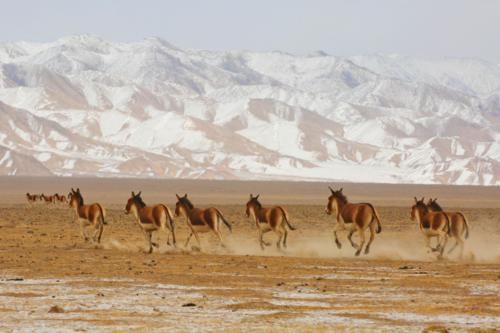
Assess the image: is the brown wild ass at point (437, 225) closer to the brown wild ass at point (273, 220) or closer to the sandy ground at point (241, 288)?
the sandy ground at point (241, 288)

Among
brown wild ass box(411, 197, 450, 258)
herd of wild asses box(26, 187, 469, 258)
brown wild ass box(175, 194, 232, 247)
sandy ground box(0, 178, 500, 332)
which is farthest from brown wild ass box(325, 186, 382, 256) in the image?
brown wild ass box(175, 194, 232, 247)

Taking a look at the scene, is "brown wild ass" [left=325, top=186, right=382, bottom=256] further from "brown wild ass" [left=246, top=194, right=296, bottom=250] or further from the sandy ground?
"brown wild ass" [left=246, top=194, right=296, bottom=250]

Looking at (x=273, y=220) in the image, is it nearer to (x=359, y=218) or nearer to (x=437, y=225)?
(x=359, y=218)

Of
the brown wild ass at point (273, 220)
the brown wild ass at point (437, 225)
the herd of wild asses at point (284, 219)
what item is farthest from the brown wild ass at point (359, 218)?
the brown wild ass at point (273, 220)

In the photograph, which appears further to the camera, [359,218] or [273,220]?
[273,220]

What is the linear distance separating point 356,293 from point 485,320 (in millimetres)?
4417

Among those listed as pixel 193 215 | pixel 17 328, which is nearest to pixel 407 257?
pixel 193 215

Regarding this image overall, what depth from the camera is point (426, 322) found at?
17.4 metres

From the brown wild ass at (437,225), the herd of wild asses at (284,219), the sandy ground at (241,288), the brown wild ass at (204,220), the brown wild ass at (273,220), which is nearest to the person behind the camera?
the sandy ground at (241,288)

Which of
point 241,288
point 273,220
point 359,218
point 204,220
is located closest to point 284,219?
point 273,220

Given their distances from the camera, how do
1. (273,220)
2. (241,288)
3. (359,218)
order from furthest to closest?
(273,220) → (359,218) → (241,288)

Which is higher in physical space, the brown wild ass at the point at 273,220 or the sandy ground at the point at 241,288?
the brown wild ass at the point at 273,220

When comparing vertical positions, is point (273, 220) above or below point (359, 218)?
below

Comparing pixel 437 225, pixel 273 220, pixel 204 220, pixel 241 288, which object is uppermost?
pixel 437 225
